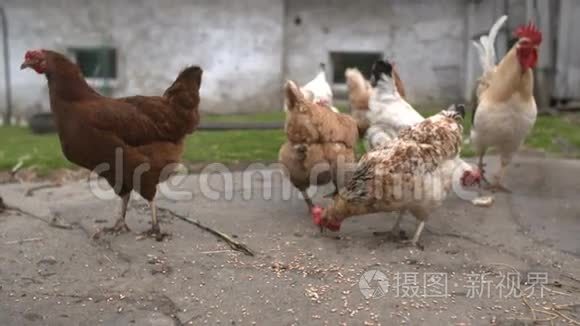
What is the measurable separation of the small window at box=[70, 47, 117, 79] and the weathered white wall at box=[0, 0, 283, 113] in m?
0.26

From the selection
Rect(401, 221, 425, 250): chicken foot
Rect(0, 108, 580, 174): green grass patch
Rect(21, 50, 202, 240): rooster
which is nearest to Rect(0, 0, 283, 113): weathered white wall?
Rect(0, 108, 580, 174): green grass patch

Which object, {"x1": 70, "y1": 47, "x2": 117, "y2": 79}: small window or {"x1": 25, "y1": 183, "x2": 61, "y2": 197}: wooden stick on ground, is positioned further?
{"x1": 70, "y1": 47, "x2": 117, "y2": 79}: small window

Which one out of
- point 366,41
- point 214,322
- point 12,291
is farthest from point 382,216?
point 366,41

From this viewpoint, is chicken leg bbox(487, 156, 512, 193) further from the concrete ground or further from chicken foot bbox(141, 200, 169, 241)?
chicken foot bbox(141, 200, 169, 241)

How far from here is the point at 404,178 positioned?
4070mm

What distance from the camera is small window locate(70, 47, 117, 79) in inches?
503

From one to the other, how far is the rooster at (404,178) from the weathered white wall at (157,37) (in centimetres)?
876

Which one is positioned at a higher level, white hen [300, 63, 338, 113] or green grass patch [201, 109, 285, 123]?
white hen [300, 63, 338, 113]

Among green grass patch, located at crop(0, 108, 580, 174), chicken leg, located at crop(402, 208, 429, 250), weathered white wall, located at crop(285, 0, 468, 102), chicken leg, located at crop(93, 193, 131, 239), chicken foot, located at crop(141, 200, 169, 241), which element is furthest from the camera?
weathered white wall, located at crop(285, 0, 468, 102)

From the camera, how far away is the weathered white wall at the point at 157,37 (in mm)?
12430

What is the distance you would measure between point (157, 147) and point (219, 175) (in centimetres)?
238

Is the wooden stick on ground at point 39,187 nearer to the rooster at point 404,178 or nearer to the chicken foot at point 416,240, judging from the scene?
the rooster at point 404,178

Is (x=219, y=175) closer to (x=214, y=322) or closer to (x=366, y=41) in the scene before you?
(x=214, y=322)

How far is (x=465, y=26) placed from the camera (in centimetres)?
1263
